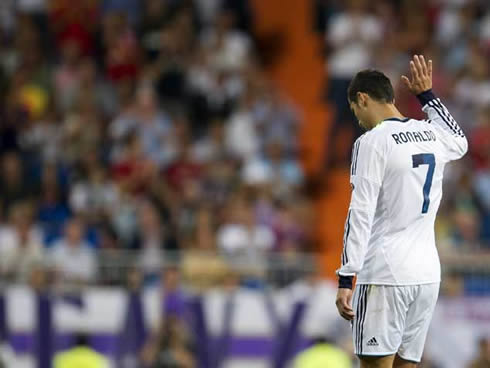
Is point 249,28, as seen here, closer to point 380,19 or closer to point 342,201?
point 380,19

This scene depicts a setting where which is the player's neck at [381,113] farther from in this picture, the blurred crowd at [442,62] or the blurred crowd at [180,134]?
the blurred crowd at [442,62]

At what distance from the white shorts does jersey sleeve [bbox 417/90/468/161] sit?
84 cm

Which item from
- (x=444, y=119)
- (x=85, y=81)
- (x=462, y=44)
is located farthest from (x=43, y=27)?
(x=444, y=119)

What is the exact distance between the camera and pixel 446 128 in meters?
8.72

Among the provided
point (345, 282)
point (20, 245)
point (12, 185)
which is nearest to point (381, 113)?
point (345, 282)

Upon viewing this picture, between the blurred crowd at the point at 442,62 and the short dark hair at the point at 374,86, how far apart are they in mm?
8740

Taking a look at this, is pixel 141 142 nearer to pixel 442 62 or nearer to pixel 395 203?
pixel 442 62

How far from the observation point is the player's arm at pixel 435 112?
865 centimetres

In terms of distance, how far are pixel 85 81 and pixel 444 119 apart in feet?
34.5

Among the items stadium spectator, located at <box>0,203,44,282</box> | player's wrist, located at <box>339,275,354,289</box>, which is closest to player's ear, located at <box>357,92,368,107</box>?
player's wrist, located at <box>339,275,354,289</box>

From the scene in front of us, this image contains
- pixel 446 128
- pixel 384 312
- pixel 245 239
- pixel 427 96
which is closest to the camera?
pixel 384 312

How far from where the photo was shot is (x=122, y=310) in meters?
16.3

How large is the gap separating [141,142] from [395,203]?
9.88 metres

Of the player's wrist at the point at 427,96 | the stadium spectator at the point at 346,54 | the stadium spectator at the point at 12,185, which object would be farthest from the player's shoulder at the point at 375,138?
the stadium spectator at the point at 346,54
